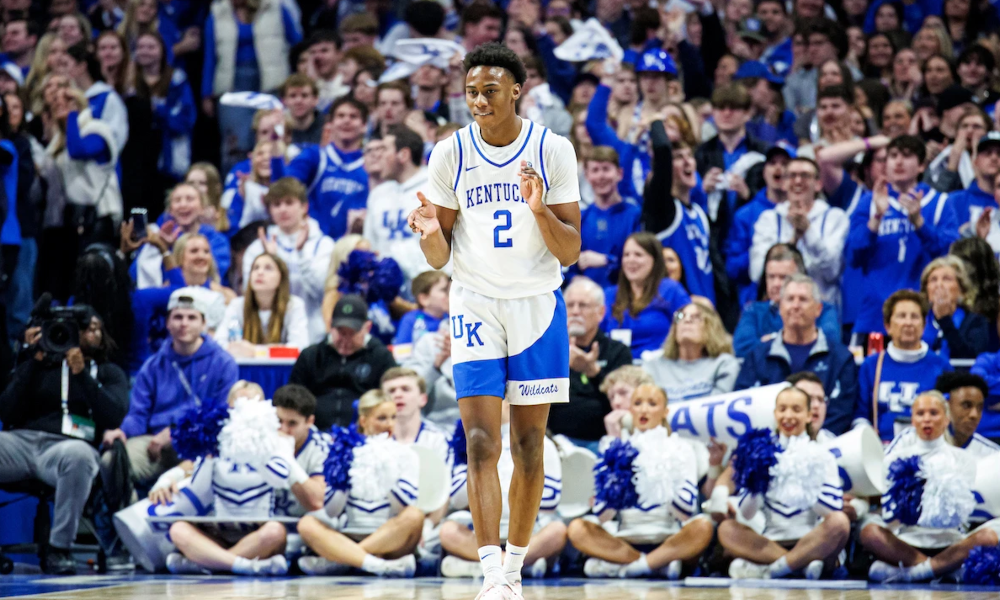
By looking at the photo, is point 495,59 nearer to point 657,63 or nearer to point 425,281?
point 425,281

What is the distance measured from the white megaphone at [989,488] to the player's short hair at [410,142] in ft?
18.0

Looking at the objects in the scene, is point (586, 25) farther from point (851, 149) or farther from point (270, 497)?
point (270, 497)

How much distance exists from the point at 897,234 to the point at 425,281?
144 inches

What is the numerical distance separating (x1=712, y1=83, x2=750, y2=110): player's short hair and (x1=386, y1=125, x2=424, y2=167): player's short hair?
A: 2.68 m

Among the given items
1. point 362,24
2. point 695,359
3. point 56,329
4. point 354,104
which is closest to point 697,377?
point 695,359

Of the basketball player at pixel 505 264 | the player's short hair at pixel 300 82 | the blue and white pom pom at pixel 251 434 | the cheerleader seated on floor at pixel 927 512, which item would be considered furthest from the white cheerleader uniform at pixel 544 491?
the player's short hair at pixel 300 82

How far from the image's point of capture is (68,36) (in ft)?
46.5

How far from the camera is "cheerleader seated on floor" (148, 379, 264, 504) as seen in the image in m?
8.97

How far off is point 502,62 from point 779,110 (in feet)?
26.1

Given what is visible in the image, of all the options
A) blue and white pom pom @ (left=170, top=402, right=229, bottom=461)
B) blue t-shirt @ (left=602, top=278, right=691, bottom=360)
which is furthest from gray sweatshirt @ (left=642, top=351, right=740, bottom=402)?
blue and white pom pom @ (left=170, top=402, right=229, bottom=461)

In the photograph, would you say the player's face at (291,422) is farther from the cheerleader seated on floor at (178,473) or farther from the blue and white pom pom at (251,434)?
the blue and white pom pom at (251,434)

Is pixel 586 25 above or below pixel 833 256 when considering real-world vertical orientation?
above

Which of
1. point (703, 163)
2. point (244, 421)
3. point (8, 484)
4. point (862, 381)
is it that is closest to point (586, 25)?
point (703, 163)

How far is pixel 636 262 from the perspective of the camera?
10195 mm
